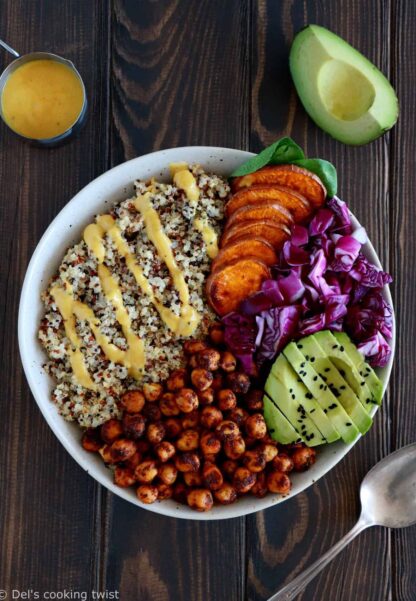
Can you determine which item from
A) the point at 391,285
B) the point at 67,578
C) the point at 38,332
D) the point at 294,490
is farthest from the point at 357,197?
the point at 67,578

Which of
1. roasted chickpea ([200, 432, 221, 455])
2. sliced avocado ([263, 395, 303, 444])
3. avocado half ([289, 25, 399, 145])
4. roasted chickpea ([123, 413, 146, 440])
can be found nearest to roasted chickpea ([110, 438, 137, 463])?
roasted chickpea ([123, 413, 146, 440])

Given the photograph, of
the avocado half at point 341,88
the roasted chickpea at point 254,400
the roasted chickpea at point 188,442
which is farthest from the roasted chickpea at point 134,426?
the avocado half at point 341,88

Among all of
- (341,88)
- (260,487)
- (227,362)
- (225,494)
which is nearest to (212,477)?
(225,494)

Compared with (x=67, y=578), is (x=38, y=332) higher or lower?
higher

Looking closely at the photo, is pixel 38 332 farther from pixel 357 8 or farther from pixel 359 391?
pixel 357 8

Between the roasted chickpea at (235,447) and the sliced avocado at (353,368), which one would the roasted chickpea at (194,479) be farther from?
the sliced avocado at (353,368)
